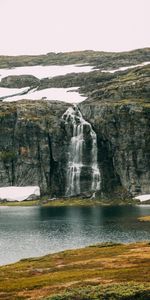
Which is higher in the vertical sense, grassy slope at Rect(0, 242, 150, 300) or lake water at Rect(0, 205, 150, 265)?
grassy slope at Rect(0, 242, 150, 300)

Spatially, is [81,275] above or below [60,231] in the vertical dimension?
above

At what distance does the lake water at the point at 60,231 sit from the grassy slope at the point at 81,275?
610 inches

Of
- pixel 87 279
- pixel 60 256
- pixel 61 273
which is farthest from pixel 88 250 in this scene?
pixel 87 279

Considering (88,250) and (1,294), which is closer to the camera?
(1,294)

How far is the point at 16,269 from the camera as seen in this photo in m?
72.8

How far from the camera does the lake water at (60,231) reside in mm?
103875

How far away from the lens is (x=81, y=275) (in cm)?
5994

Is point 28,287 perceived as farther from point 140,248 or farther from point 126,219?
point 126,219

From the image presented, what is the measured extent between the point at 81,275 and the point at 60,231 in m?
69.3

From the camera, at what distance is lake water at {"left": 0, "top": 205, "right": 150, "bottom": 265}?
103875 millimetres

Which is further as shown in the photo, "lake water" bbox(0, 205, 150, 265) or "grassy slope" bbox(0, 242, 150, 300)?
"lake water" bbox(0, 205, 150, 265)

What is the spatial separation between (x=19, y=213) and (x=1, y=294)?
421ft

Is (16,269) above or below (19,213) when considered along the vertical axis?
above

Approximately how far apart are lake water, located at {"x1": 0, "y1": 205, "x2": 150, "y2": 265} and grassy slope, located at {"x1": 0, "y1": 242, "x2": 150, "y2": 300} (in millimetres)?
15486
